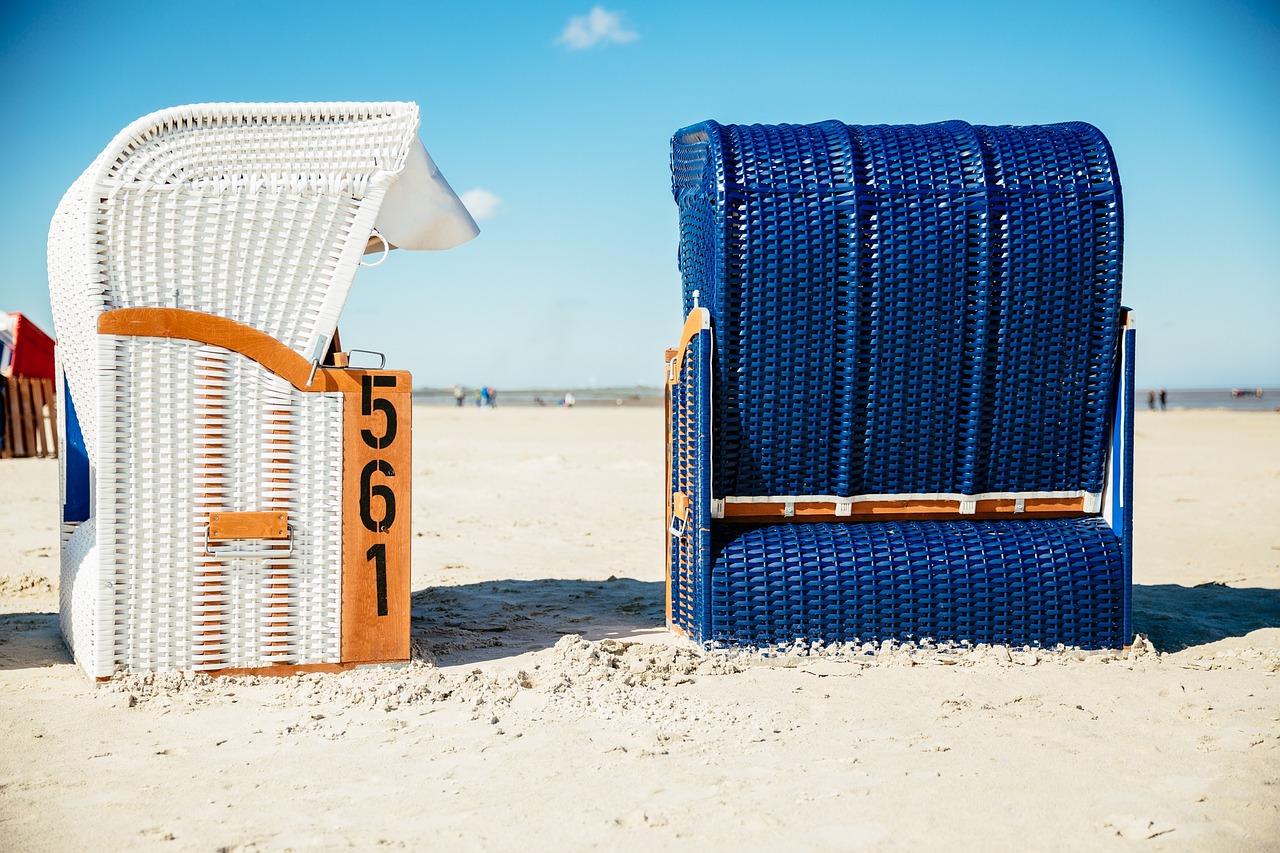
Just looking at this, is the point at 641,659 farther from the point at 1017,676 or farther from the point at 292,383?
the point at 292,383

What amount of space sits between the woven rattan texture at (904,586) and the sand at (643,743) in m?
0.14

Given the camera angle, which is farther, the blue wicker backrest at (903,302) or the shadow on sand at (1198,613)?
the shadow on sand at (1198,613)

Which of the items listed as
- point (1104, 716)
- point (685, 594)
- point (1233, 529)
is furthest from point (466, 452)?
point (1104, 716)

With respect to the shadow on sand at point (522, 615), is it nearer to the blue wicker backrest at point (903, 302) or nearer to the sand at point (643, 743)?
the sand at point (643, 743)

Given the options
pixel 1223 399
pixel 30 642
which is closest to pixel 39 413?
pixel 30 642

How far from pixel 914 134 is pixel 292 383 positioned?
335 centimetres

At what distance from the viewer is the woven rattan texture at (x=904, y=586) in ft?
17.7

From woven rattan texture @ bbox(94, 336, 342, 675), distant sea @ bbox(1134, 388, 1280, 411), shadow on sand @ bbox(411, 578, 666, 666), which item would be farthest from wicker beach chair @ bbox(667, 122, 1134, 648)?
distant sea @ bbox(1134, 388, 1280, 411)

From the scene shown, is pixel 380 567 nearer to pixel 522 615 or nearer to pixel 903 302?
pixel 522 615

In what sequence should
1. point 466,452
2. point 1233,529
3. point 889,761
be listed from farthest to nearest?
point 466,452
point 1233,529
point 889,761

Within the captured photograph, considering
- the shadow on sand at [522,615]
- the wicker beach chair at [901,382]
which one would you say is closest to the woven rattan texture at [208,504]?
the shadow on sand at [522,615]

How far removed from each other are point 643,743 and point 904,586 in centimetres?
185

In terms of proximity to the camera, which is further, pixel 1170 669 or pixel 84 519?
pixel 84 519

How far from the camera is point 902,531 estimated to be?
5547 mm
